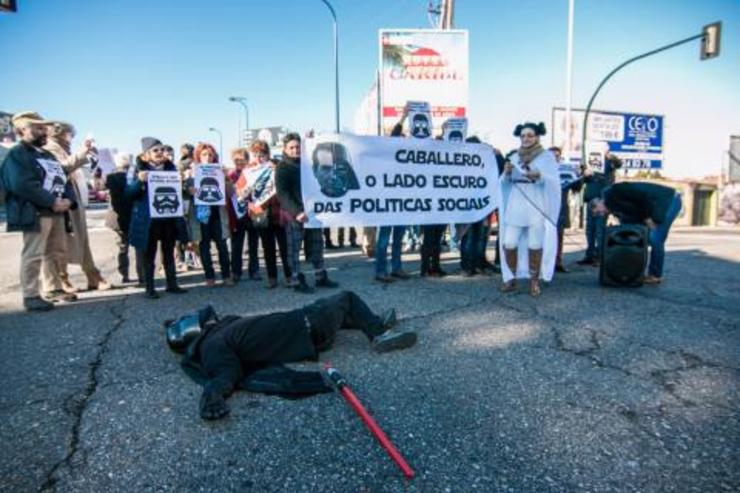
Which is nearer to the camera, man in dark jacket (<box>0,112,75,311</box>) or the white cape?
man in dark jacket (<box>0,112,75,311</box>)

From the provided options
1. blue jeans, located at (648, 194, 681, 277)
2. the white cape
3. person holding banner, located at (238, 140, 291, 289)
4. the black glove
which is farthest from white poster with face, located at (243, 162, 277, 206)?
blue jeans, located at (648, 194, 681, 277)

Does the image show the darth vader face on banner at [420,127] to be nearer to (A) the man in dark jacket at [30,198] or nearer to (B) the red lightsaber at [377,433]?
(A) the man in dark jacket at [30,198]

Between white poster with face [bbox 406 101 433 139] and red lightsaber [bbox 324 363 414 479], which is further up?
white poster with face [bbox 406 101 433 139]

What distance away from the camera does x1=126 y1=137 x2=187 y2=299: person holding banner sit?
5.91 m

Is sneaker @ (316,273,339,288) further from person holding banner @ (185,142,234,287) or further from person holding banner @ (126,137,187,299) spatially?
person holding banner @ (126,137,187,299)

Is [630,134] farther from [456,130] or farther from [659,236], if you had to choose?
[456,130]

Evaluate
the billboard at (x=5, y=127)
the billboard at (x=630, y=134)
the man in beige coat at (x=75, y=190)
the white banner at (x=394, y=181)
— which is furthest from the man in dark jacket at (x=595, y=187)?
the billboard at (x=5, y=127)

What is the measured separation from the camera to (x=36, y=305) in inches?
213

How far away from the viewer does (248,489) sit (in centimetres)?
217

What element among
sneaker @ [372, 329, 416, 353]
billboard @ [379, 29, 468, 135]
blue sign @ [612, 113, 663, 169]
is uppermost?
billboard @ [379, 29, 468, 135]

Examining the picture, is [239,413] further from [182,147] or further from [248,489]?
[182,147]

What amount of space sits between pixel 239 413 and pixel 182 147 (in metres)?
5.53

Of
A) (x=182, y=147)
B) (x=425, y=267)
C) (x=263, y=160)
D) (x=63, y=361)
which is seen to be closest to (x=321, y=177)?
(x=263, y=160)

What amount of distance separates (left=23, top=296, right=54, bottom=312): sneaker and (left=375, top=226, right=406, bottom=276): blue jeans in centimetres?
418
